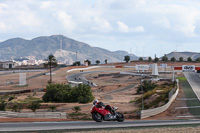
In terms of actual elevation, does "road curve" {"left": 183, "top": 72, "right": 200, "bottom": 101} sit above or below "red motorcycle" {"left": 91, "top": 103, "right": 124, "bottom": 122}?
below

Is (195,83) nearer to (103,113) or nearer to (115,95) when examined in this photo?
(115,95)

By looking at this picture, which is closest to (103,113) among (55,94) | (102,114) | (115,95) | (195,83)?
(102,114)

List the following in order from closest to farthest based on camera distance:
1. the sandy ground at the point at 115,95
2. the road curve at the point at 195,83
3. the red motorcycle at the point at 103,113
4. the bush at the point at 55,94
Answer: the red motorcycle at the point at 103,113, the sandy ground at the point at 115,95, the bush at the point at 55,94, the road curve at the point at 195,83

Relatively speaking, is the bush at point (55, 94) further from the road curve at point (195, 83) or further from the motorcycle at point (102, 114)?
the motorcycle at point (102, 114)

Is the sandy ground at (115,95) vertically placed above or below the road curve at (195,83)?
below

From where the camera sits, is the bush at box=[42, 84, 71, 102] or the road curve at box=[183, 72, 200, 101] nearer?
the bush at box=[42, 84, 71, 102]

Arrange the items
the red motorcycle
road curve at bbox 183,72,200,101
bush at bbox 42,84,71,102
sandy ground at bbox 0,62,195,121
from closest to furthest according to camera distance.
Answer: the red motorcycle → sandy ground at bbox 0,62,195,121 → bush at bbox 42,84,71,102 → road curve at bbox 183,72,200,101

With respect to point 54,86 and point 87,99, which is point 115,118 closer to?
point 87,99

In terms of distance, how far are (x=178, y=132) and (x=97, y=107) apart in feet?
19.6

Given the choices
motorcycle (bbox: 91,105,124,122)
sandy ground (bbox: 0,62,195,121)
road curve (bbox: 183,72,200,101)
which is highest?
motorcycle (bbox: 91,105,124,122)

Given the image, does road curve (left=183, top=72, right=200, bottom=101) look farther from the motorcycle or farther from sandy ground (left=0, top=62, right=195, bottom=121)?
the motorcycle

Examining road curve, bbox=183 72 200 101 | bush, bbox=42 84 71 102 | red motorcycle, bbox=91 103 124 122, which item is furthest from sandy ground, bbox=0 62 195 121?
red motorcycle, bbox=91 103 124 122

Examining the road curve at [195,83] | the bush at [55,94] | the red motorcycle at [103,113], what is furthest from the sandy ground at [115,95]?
the red motorcycle at [103,113]

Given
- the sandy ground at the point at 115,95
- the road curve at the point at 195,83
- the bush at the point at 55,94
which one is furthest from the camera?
the road curve at the point at 195,83
